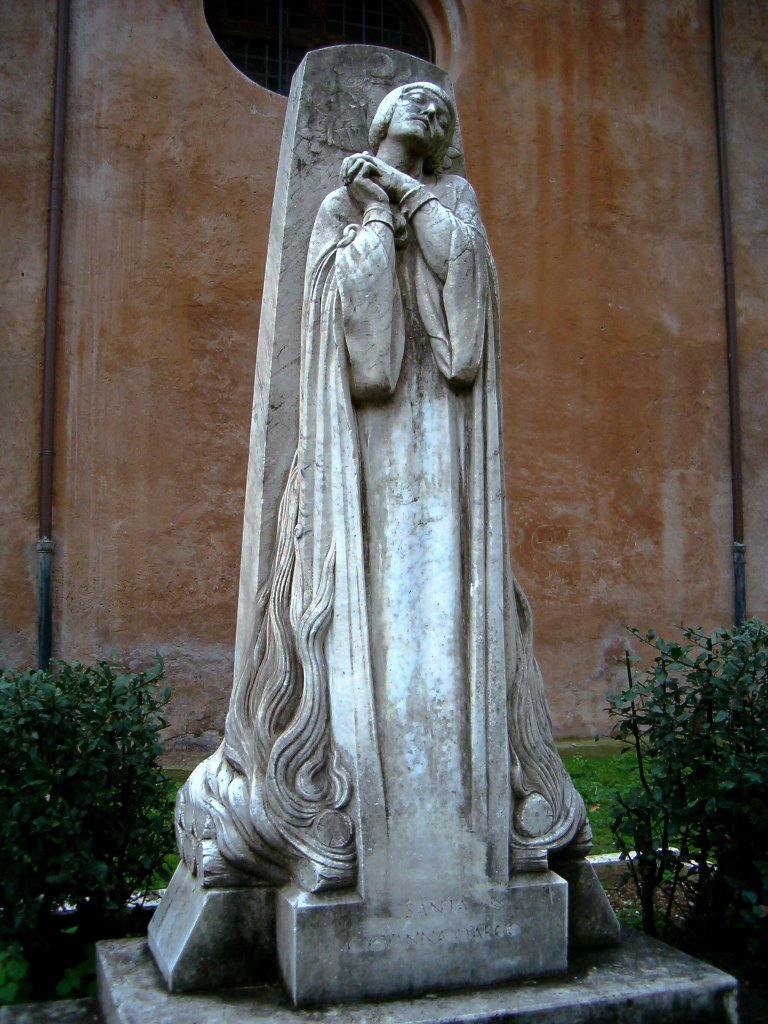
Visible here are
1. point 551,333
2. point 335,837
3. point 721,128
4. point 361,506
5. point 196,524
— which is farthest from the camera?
point 721,128

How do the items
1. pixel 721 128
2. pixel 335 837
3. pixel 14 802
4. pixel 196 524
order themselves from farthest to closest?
pixel 721 128, pixel 196 524, pixel 14 802, pixel 335 837

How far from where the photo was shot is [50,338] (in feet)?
27.7

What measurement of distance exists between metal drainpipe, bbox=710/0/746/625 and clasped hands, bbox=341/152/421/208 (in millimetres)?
7905

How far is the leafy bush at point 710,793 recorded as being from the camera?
3.51m

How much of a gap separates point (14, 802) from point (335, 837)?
1461 millimetres

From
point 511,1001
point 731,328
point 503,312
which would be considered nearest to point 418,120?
point 511,1001

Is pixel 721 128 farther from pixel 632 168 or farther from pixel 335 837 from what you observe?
pixel 335 837

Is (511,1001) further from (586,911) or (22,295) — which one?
(22,295)

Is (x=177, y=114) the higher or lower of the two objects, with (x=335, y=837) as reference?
higher

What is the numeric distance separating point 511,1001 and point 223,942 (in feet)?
2.32

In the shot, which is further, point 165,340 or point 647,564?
Answer: point 647,564

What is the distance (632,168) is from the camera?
33.9 feet

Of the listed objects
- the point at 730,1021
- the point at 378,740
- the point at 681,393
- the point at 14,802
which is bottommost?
the point at 730,1021

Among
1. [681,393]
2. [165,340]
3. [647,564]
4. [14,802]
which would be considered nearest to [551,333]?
[681,393]
